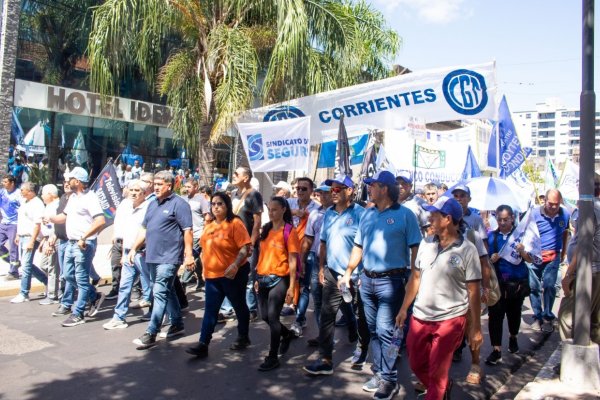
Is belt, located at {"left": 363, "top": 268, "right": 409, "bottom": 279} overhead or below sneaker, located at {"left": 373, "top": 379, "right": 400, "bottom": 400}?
overhead

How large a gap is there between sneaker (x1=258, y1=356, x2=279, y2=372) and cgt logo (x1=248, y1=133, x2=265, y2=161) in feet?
12.9

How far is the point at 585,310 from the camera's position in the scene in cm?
522

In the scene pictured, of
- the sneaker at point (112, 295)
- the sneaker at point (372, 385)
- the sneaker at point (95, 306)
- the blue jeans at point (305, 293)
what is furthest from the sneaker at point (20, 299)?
the sneaker at point (372, 385)

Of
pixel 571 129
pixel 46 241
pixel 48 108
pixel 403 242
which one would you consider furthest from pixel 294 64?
pixel 571 129

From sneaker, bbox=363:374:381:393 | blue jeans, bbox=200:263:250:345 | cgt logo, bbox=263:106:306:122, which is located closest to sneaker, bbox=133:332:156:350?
blue jeans, bbox=200:263:250:345

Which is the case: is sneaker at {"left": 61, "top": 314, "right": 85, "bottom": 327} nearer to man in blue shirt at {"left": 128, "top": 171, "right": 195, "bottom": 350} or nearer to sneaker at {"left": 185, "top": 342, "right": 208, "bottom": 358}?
man in blue shirt at {"left": 128, "top": 171, "right": 195, "bottom": 350}

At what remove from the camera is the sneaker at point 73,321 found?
683cm

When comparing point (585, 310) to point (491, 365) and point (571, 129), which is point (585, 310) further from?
point (571, 129)

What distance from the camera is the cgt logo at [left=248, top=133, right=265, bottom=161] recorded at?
28.9ft

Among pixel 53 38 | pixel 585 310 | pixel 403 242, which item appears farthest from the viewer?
pixel 53 38

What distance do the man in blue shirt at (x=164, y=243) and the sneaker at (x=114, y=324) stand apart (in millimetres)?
673

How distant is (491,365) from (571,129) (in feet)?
592

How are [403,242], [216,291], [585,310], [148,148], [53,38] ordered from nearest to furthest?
[403,242] → [585,310] → [216,291] → [53,38] → [148,148]

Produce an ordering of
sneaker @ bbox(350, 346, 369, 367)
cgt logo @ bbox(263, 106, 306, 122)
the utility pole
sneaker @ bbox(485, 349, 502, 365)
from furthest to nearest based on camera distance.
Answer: cgt logo @ bbox(263, 106, 306, 122)
sneaker @ bbox(485, 349, 502, 365)
sneaker @ bbox(350, 346, 369, 367)
the utility pole
